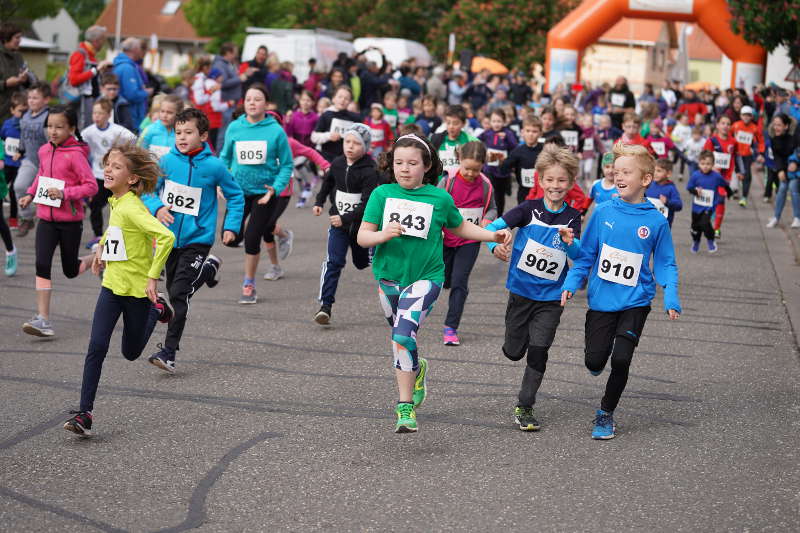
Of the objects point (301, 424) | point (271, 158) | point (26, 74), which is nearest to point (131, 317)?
point (301, 424)

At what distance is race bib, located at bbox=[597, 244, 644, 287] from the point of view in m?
6.39

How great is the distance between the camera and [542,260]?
6.71m

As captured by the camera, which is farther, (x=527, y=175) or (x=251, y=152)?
(x=527, y=175)

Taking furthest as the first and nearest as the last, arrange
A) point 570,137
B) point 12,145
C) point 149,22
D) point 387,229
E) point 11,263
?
point 149,22
point 570,137
point 12,145
point 11,263
point 387,229

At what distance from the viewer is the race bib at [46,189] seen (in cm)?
855

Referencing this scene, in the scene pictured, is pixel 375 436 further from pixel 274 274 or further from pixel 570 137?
pixel 570 137

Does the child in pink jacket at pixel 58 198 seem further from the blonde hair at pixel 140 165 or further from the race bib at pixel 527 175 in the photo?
the race bib at pixel 527 175

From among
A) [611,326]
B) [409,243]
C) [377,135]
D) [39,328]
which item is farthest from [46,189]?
[377,135]

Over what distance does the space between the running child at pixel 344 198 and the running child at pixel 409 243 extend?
9.43 ft

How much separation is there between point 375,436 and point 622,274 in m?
1.59

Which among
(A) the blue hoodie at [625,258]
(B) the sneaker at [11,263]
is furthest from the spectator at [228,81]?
(A) the blue hoodie at [625,258]

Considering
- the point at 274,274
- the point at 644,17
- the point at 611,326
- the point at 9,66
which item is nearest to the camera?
the point at 611,326

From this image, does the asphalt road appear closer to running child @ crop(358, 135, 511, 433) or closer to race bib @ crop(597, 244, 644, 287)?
running child @ crop(358, 135, 511, 433)

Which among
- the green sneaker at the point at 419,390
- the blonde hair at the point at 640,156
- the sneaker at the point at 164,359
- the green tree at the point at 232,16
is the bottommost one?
the sneaker at the point at 164,359
